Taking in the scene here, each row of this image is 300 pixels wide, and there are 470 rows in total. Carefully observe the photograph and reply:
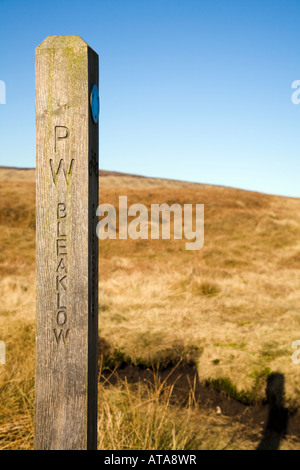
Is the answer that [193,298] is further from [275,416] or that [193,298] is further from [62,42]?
[62,42]

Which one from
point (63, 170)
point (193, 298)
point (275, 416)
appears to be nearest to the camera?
point (63, 170)

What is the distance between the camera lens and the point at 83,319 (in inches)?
70.4

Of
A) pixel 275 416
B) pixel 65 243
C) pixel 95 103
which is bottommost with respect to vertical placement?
pixel 275 416

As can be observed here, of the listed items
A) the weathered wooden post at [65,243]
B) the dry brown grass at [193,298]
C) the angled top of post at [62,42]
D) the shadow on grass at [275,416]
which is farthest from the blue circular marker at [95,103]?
the shadow on grass at [275,416]

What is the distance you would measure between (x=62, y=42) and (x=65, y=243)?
0.94 meters

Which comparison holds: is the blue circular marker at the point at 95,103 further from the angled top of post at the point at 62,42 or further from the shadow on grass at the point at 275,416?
the shadow on grass at the point at 275,416

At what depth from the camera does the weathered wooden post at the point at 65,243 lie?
1.78 meters

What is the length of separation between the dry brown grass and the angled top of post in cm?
287

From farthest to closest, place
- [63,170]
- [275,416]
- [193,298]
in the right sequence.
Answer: [193,298] → [275,416] → [63,170]

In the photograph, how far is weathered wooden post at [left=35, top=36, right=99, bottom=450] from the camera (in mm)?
1783

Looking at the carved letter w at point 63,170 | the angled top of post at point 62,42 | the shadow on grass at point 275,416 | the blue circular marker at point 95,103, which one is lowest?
the shadow on grass at point 275,416

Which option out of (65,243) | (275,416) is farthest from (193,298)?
(65,243)

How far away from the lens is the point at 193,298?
899cm
